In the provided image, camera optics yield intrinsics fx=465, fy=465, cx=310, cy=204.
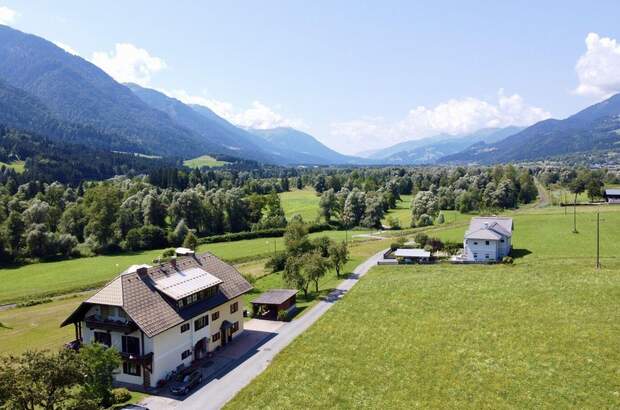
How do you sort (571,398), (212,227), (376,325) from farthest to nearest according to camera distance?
(212,227), (376,325), (571,398)

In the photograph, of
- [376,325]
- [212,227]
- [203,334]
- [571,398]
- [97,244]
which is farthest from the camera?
[212,227]

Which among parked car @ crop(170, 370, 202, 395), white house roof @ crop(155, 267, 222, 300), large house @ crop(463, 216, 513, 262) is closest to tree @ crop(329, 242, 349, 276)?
large house @ crop(463, 216, 513, 262)

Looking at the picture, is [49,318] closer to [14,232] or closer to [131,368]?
[131,368]

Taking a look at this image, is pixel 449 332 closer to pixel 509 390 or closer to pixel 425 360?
pixel 425 360

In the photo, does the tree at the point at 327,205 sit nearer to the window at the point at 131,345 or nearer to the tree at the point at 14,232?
the tree at the point at 14,232

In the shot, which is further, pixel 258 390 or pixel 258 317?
pixel 258 317

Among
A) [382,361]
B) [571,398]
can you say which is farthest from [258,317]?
[571,398]

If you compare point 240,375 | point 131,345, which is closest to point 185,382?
point 240,375

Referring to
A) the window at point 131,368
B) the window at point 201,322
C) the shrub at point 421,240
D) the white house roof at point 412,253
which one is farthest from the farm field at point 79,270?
the window at point 131,368
